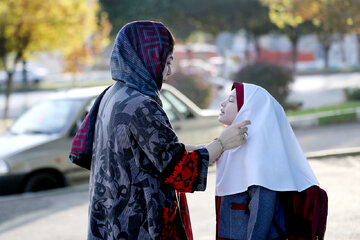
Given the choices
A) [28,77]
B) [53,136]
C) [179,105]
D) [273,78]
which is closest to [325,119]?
[273,78]

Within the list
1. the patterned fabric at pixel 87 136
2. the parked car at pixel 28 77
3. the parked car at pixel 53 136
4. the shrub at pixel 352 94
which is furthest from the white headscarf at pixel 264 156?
the parked car at pixel 28 77

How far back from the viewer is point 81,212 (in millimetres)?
7684

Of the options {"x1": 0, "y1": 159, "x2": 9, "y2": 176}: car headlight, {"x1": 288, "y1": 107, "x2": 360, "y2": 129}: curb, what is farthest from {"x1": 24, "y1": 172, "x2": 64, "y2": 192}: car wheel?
{"x1": 288, "y1": 107, "x2": 360, "y2": 129}: curb

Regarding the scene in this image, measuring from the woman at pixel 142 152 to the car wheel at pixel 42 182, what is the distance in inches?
207

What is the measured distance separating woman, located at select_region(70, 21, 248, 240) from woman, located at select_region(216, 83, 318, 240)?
5.7 inches

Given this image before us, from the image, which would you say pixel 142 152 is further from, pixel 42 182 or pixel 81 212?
pixel 42 182

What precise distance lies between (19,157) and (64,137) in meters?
0.67

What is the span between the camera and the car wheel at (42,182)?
8.32 metres

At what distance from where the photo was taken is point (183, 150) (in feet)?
10.2

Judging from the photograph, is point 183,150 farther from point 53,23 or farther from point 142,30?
point 53,23

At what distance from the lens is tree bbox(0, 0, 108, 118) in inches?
712

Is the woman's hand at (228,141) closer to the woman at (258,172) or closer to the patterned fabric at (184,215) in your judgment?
the woman at (258,172)

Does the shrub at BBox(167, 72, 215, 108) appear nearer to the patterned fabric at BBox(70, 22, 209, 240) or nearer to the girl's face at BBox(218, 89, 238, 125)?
the girl's face at BBox(218, 89, 238, 125)

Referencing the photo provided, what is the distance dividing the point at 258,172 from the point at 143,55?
83 centimetres
